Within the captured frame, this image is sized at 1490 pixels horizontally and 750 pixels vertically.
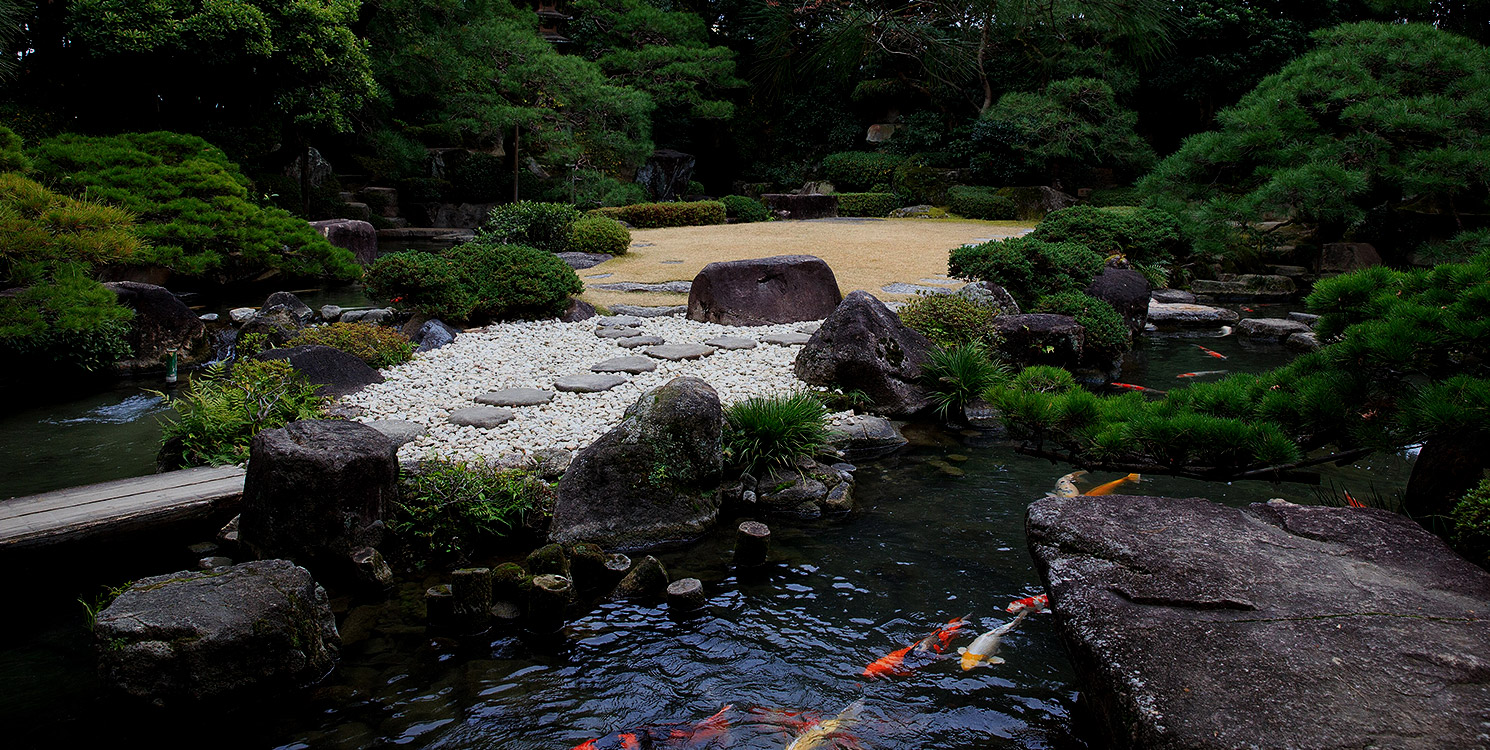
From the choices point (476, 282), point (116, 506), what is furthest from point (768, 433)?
Answer: point (476, 282)

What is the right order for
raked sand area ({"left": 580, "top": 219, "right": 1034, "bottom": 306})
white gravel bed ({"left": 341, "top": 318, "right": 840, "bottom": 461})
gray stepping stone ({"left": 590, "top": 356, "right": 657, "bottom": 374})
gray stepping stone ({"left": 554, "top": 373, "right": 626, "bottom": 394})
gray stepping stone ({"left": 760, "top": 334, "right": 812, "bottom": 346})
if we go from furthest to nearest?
raked sand area ({"left": 580, "top": 219, "right": 1034, "bottom": 306}) < gray stepping stone ({"left": 760, "top": 334, "right": 812, "bottom": 346}) < gray stepping stone ({"left": 590, "top": 356, "right": 657, "bottom": 374}) < gray stepping stone ({"left": 554, "top": 373, "right": 626, "bottom": 394}) < white gravel bed ({"left": 341, "top": 318, "right": 840, "bottom": 461})

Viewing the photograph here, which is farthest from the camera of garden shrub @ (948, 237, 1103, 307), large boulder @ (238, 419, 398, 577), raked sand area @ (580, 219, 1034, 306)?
raked sand area @ (580, 219, 1034, 306)

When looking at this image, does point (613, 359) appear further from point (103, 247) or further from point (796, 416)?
point (103, 247)

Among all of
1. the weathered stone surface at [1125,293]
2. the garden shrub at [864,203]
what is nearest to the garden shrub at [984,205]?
the garden shrub at [864,203]

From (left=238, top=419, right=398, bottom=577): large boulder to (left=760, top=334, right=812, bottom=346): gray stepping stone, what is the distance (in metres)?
4.41

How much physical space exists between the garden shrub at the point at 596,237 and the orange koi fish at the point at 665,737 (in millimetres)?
11615

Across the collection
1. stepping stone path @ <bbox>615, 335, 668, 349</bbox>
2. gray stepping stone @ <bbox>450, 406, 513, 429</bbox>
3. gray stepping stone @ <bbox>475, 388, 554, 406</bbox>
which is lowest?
gray stepping stone @ <bbox>450, 406, 513, 429</bbox>

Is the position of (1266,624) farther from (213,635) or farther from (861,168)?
(861,168)

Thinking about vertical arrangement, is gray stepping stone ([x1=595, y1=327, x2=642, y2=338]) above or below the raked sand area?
below

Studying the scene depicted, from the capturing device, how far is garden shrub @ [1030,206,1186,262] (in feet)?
39.0

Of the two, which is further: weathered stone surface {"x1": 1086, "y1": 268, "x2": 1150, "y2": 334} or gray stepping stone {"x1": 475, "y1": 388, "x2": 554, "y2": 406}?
weathered stone surface {"x1": 1086, "y1": 268, "x2": 1150, "y2": 334}

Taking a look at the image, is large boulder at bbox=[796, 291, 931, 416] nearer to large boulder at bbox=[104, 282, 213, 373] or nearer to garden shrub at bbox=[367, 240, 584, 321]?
garden shrub at bbox=[367, 240, 584, 321]

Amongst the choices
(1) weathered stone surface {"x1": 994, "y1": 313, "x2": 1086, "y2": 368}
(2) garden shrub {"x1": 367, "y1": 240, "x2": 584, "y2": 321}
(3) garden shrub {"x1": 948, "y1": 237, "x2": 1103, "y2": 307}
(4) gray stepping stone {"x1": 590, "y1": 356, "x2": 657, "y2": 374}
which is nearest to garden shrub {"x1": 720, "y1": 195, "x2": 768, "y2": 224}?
(3) garden shrub {"x1": 948, "y1": 237, "x2": 1103, "y2": 307}

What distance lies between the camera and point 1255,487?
5289 mm
